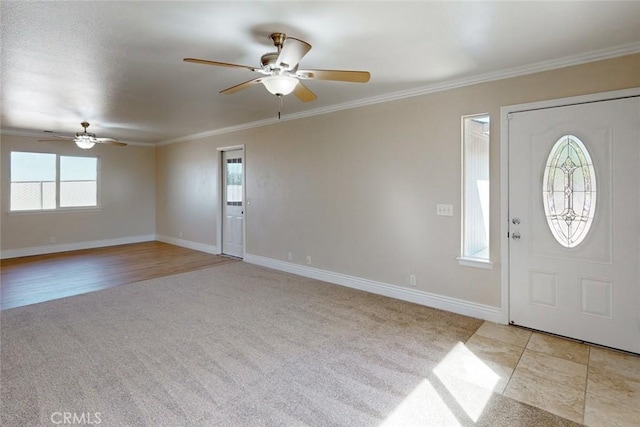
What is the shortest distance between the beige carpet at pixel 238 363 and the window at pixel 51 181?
4.19 m

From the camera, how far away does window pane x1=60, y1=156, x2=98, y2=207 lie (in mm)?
7316

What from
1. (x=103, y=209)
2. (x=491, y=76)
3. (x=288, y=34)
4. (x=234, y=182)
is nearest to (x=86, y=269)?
(x=103, y=209)

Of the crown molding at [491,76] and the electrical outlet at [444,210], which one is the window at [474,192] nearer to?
the electrical outlet at [444,210]

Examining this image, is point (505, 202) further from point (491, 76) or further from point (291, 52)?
point (291, 52)

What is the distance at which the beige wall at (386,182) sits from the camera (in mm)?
3455

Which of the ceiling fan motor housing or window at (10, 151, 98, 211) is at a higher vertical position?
the ceiling fan motor housing

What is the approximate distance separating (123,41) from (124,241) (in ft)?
23.0

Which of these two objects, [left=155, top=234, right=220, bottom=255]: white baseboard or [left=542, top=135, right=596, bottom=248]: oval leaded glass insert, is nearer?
[left=542, top=135, right=596, bottom=248]: oval leaded glass insert

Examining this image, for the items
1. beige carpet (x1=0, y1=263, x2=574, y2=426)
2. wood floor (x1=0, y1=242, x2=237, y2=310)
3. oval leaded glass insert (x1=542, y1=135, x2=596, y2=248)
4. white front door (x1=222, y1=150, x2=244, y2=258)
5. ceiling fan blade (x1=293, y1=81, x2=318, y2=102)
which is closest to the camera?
beige carpet (x1=0, y1=263, x2=574, y2=426)

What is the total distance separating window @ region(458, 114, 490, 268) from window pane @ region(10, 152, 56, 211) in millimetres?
8198

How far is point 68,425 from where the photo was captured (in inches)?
76.7

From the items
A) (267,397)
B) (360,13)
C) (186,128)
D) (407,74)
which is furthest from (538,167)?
(186,128)

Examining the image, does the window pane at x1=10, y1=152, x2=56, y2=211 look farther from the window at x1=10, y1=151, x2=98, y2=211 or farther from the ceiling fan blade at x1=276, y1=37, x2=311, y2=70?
the ceiling fan blade at x1=276, y1=37, x2=311, y2=70

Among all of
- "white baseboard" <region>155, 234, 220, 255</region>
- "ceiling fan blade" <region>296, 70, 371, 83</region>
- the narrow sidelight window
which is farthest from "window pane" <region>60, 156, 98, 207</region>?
the narrow sidelight window
